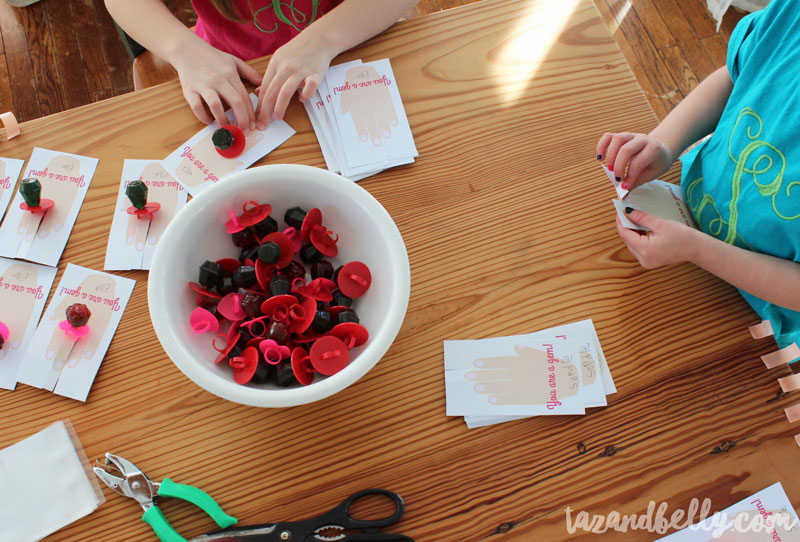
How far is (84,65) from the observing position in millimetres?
1705

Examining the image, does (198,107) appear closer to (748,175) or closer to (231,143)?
(231,143)

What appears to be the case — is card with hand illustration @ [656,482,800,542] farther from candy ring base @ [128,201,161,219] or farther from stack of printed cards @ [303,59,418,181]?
candy ring base @ [128,201,161,219]

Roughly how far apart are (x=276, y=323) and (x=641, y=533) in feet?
1.69

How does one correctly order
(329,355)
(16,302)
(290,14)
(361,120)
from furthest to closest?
(290,14)
(361,120)
(16,302)
(329,355)

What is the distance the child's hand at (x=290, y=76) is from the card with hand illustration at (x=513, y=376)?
426mm

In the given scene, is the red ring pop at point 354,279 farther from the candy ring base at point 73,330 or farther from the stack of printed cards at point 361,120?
the candy ring base at point 73,330

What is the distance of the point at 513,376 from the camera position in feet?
2.30

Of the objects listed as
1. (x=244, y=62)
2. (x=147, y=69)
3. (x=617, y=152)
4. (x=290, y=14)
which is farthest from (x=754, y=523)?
(x=147, y=69)

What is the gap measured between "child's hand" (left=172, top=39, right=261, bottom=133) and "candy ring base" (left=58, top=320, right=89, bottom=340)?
0.34 m

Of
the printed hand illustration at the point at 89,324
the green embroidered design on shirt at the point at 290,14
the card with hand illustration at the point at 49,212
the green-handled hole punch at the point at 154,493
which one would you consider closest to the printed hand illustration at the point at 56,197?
the card with hand illustration at the point at 49,212

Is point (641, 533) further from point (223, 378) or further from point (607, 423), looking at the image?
point (223, 378)

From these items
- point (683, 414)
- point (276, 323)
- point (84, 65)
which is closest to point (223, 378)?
point (276, 323)

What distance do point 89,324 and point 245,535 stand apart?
34 cm

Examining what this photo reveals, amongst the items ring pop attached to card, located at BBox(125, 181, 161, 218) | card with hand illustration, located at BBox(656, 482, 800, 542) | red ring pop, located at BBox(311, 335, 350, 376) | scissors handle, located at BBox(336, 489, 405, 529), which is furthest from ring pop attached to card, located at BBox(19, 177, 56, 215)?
card with hand illustration, located at BBox(656, 482, 800, 542)
